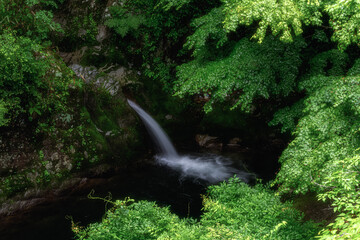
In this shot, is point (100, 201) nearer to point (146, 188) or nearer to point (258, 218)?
point (146, 188)

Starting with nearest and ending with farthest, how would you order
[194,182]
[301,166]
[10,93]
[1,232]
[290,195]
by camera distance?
1. [301,166]
2. [290,195]
3. [1,232]
4. [10,93]
5. [194,182]

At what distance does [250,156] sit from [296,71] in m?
4.41

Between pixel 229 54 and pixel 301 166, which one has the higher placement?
pixel 229 54

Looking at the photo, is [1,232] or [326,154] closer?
[326,154]

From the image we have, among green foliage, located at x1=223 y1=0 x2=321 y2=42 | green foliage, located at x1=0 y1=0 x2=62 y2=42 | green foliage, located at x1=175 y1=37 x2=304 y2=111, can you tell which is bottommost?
green foliage, located at x1=175 y1=37 x2=304 y2=111

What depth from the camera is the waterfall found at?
10242 millimetres

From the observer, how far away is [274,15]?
491cm

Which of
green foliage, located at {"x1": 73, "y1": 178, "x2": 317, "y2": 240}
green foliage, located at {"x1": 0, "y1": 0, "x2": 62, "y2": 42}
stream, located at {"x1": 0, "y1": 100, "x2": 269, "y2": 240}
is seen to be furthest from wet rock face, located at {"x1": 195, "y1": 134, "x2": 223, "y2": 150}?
green foliage, located at {"x1": 0, "y1": 0, "x2": 62, "y2": 42}

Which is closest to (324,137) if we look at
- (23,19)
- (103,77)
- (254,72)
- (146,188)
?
(254,72)

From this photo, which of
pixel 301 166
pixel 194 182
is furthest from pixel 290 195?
pixel 194 182

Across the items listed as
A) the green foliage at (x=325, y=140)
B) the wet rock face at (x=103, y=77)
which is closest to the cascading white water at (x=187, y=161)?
the wet rock face at (x=103, y=77)

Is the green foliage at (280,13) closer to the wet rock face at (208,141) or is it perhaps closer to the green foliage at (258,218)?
the green foliage at (258,218)

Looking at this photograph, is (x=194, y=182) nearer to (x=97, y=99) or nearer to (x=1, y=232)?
(x=97, y=99)

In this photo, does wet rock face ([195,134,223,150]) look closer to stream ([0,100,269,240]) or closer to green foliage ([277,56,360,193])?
stream ([0,100,269,240])
